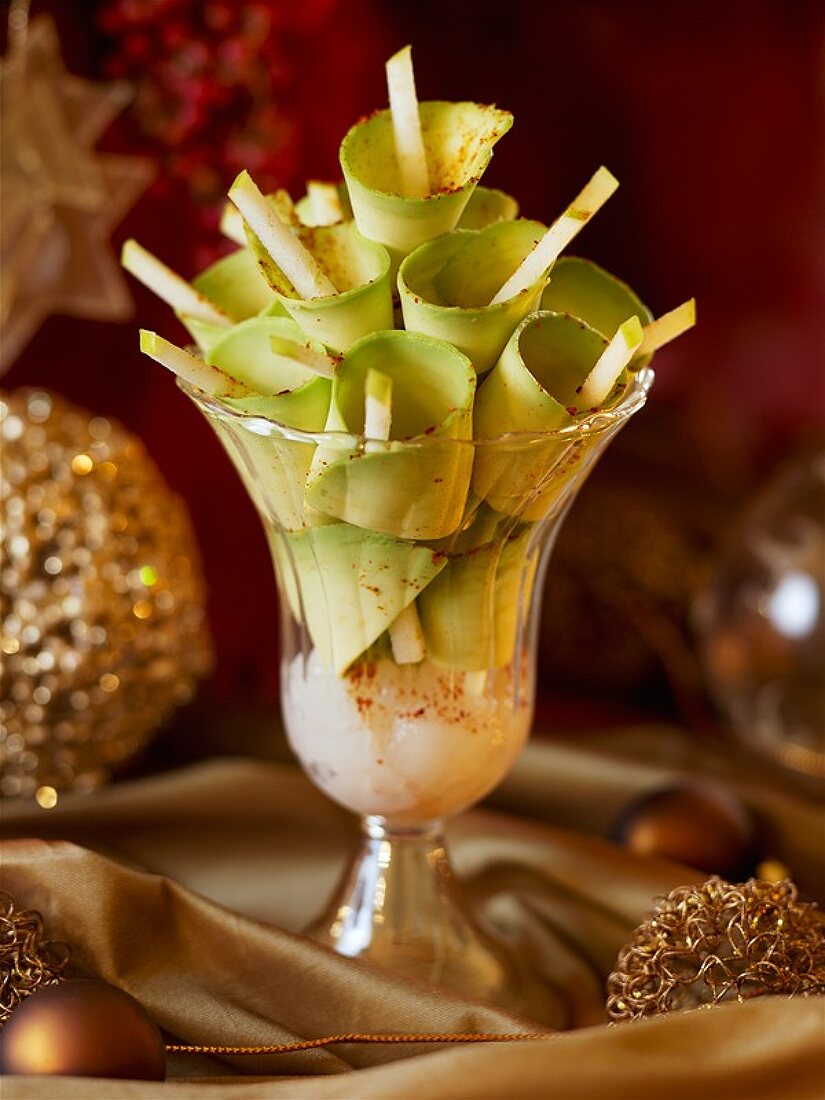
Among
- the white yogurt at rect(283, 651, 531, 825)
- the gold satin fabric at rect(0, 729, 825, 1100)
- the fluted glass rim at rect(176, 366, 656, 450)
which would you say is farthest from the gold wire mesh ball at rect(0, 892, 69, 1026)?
the fluted glass rim at rect(176, 366, 656, 450)

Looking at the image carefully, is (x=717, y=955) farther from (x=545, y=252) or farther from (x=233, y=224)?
(x=233, y=224)

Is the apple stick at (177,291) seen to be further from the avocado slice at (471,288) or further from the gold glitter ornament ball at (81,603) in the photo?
the gold glitter ornament ball at (81,603)

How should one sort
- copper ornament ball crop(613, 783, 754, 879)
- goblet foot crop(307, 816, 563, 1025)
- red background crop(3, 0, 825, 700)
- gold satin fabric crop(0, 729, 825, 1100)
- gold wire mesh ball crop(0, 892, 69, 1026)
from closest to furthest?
gold satin fabric crop(0, 729, 825, 1100)
gold wire mesh ball crop(0, 892, 69, 1026)
goblet foot crop(307, 816, 563, 1025)
copper ornament ball crop(613, 783, 754, 879)
red background crop(3, 0, 825, 700)

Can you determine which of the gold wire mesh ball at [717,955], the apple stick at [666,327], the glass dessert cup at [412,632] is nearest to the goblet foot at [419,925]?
the glass dessert cup at [412,632]

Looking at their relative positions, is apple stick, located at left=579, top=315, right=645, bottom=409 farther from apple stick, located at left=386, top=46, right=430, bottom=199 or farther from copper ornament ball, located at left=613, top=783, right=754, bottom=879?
copper ornament ball, located at left=613, top=783, right=754, bottom=879

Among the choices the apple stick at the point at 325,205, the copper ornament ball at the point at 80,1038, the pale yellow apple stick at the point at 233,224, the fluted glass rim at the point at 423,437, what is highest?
the apple stick at the point at 325,205

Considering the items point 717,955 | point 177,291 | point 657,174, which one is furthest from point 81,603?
point 657,174

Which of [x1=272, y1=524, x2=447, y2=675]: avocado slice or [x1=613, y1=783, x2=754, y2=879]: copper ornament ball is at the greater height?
[x1=272, y1=524, x2=447, y2=675]: avocado slice
